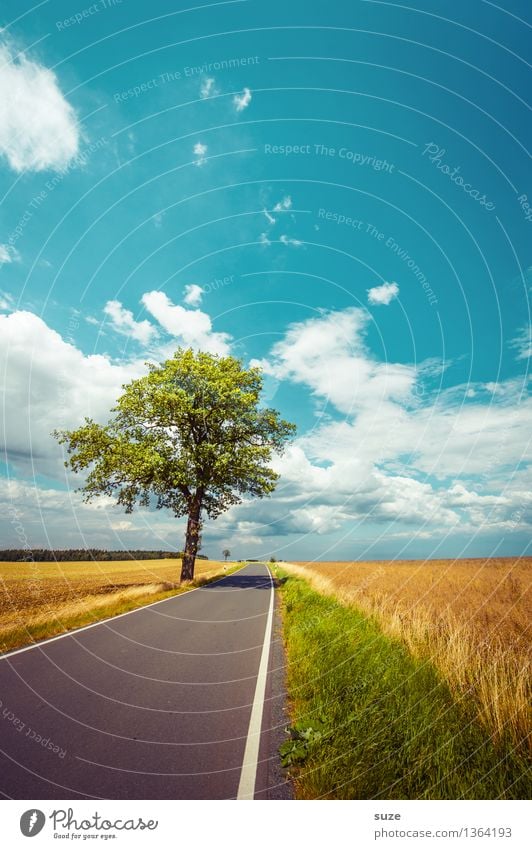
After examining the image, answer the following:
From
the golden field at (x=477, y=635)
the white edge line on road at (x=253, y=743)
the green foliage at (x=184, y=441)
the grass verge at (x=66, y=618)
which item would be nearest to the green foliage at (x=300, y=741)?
the white edge line on road at (x=253, y=743)

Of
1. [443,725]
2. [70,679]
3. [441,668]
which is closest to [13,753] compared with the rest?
[70,679]

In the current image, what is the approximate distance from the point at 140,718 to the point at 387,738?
2.98 meters

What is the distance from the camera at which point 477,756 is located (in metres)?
3.53

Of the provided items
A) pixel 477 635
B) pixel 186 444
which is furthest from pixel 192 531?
pixel 477 635

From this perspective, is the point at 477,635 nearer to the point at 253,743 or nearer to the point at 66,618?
the point at 253,743

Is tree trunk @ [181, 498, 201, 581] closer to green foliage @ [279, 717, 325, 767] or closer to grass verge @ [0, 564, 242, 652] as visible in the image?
grass verge @ [0, 564, 242, 652]

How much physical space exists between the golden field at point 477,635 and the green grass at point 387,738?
26cm

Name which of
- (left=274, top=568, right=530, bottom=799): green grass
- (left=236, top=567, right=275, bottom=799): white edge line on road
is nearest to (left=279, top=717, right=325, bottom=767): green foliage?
(left=274, top=568, right=530, bottom=799): green grass

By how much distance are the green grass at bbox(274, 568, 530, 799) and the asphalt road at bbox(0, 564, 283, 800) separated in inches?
15.8

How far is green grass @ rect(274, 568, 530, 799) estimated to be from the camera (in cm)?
315

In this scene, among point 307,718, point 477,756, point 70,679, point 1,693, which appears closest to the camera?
point 477,756

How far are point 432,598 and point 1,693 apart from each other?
11.8m

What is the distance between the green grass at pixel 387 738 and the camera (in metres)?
3.15
